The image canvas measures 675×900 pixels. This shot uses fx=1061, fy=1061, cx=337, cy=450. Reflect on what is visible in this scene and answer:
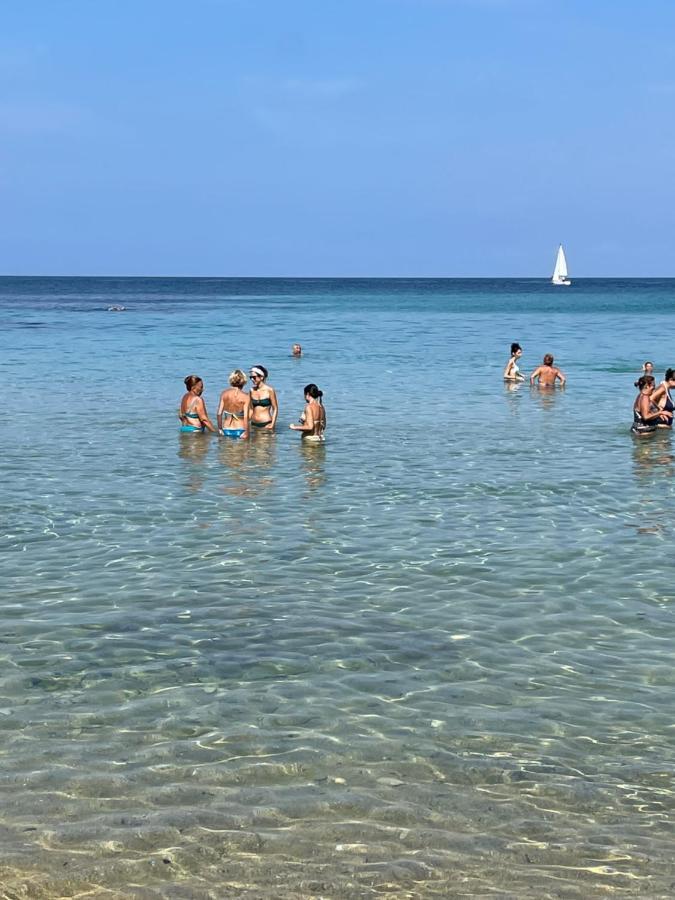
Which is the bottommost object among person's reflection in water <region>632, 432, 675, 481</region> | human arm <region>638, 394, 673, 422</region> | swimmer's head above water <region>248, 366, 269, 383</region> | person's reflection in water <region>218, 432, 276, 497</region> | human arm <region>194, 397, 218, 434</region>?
person's reflection in water <region>218, 432, 276, 497</region>

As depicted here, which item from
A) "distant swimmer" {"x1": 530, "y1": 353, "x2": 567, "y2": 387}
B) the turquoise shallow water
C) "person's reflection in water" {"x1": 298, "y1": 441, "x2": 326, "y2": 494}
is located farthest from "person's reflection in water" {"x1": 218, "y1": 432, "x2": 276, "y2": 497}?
"distant swimmer" {"x1": 530, "y1": 353, "x2": 567, "y2": 387}

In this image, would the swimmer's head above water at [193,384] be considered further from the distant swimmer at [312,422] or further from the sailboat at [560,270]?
the sailboat at [560,270]

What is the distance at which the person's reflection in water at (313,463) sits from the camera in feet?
55.0

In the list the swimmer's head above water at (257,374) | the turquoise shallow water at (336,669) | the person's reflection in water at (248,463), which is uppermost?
the swimmer's head above water at (257,374)

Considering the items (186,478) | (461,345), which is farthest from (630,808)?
(461,345)

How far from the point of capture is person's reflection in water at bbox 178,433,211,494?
16.6m

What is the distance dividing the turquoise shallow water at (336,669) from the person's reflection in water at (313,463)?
99 mm

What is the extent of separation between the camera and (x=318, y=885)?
559 cm

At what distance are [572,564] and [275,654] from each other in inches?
166

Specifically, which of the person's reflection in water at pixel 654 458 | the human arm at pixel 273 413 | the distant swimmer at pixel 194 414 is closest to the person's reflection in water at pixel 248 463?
the human arm at pixel 273 413

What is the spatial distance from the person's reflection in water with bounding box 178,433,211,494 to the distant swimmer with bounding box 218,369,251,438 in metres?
0.58

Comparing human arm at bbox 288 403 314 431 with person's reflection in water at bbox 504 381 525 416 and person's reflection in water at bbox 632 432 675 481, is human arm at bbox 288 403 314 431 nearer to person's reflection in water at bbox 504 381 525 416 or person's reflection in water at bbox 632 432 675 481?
person's reflection in water at bbox 632 432 675 481

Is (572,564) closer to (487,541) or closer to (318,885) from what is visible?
(487,541)

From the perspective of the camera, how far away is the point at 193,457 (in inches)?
748
